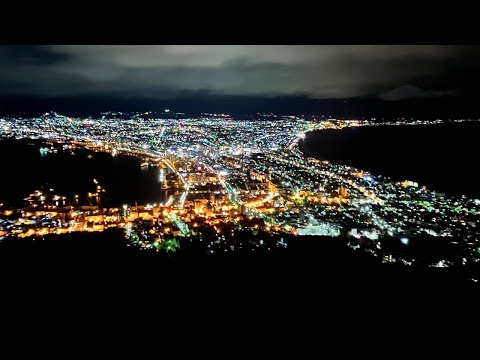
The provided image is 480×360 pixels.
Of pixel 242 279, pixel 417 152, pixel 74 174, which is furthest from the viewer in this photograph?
pixel 417 152

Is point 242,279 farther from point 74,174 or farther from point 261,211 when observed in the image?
point 74,174

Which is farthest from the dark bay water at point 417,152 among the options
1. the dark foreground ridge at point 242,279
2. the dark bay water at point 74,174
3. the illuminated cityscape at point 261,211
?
the dark bay water at point 74,174

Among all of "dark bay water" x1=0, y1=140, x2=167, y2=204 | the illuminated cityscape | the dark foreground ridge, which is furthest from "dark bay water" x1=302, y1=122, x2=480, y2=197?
"dark bay water" x1=0, y1=140, x2=167, y2=204

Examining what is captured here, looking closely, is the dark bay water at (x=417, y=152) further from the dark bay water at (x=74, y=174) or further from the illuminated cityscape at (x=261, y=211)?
the dark bay water at (x=74, y=174)

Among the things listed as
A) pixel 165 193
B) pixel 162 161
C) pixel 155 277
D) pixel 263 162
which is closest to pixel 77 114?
pixel 162 161

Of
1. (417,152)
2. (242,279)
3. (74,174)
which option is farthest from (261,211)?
(417,152)

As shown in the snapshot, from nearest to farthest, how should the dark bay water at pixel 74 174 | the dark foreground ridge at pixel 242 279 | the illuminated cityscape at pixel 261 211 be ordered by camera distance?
the dark foreground ridge at pixel 242 279 → the illuminated cityscape at pixel 261 211 → the dark bay water at pixel 74 174

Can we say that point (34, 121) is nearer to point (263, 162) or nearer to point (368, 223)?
point (263, 162)
